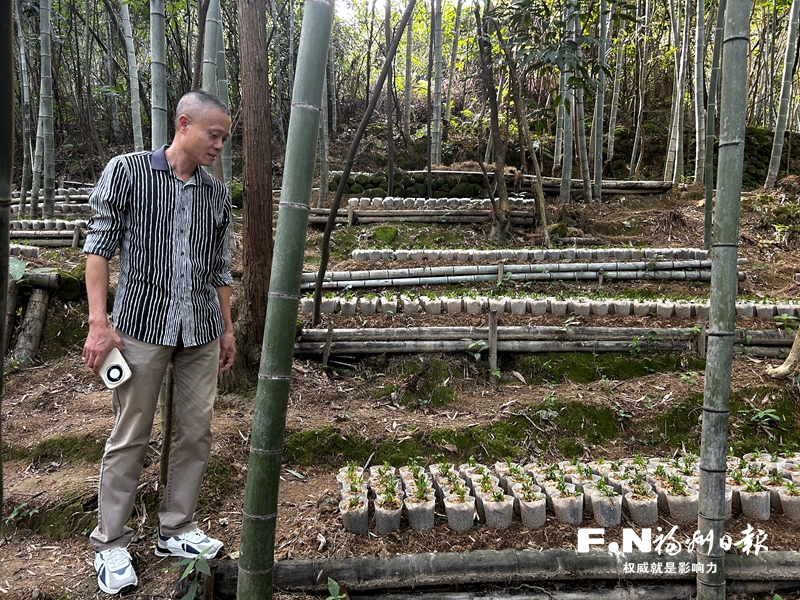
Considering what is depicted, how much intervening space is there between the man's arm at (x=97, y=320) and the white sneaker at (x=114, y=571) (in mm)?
697

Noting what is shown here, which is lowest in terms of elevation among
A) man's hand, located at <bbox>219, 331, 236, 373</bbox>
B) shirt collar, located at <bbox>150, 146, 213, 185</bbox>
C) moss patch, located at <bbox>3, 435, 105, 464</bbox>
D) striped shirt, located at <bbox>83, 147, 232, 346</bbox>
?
moss patch, located at <bbox>3, 435, 105, 464</bbox>

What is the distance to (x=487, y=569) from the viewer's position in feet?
7.56

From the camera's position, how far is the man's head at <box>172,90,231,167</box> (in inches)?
81.2

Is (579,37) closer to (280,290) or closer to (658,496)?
(658,496)

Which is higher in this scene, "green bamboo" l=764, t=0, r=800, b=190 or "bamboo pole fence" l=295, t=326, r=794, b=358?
"green bamboo" l=764, t=0, r=800, b=190

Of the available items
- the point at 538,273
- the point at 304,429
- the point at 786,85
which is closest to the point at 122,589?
the point at 304,429

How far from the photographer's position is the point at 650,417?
3959 mm

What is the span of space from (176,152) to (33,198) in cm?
712

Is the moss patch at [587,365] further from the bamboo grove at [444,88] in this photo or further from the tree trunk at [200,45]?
the bamboo grove at [444,88]

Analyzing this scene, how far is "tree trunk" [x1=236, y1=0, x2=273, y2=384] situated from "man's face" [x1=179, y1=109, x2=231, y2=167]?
4.46 ft

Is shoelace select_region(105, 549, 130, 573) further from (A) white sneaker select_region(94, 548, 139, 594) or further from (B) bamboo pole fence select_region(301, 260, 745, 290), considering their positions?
(B) bamboo pole fence select_region(301, 260, 745, 290)

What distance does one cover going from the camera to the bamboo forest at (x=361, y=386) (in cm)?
187

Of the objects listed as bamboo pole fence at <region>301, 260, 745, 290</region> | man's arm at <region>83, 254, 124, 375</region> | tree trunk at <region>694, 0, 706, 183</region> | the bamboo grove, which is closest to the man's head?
man's arm at <region>83, 254, 124, 375</region>

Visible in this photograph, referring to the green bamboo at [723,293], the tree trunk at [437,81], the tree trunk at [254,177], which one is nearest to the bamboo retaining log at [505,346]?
the tree trunk at [254,177]
